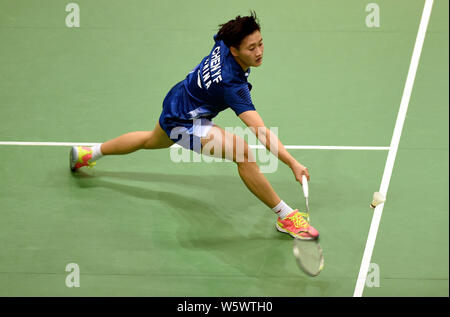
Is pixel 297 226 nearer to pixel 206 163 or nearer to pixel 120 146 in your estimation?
pixel 206 163

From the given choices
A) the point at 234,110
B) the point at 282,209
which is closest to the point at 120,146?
the point at 234,110

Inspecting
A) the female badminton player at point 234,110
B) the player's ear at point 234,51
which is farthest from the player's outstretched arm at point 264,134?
the player's ear at point 234,51

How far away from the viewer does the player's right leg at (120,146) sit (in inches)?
181

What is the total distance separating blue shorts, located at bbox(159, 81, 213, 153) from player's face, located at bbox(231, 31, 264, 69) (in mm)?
570

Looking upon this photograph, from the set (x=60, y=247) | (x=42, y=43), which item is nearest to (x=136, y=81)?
(x=42, y=43)

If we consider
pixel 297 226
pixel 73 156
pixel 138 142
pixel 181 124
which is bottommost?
pixel 297 226

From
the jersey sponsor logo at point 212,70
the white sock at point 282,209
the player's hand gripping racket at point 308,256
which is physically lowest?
the player's hand gripping racket at point 308,256

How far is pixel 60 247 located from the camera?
430cm

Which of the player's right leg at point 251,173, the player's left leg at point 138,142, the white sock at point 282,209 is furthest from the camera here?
the player's left leg at point 138,142

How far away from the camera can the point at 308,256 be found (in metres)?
3.89

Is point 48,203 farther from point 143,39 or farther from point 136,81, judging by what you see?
point 143,39

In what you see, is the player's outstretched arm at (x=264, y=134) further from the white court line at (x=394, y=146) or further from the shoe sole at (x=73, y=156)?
the shoe sole at (x=73, y=156)

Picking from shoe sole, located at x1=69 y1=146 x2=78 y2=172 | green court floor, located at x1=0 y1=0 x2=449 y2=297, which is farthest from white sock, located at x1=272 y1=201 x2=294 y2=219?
shoe sole, located at x1=69 y1=146 x2=78 y2=172

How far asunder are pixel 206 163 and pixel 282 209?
3.44 ft
